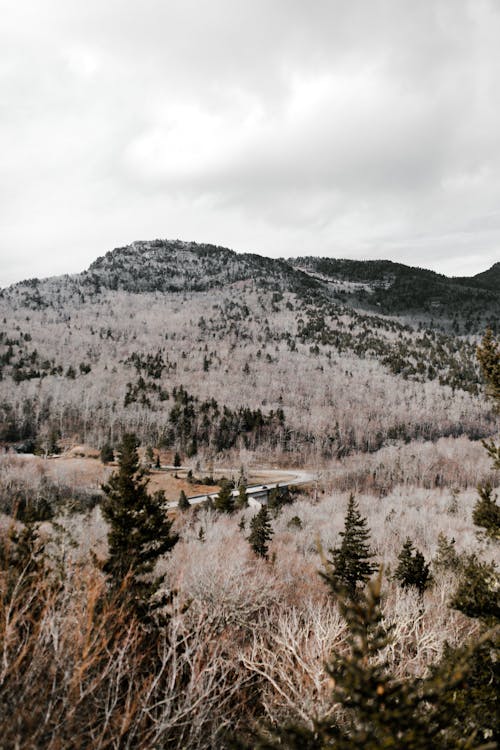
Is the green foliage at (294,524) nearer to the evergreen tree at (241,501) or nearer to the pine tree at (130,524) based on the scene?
the evergreen tree at (241,501)

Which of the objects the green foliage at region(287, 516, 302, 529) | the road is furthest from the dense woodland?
the road

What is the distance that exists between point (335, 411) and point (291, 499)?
83989mm

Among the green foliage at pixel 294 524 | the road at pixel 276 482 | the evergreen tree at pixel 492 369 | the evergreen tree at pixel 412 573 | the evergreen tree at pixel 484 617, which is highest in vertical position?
the evergreen tree at pixel 492 369

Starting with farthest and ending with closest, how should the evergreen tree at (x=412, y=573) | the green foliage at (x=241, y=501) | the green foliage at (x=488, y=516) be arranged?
the green foliage at (x=241, y=501), the evergreen tree at (x=412, y=573), the green foliage at (x=488, y=516)

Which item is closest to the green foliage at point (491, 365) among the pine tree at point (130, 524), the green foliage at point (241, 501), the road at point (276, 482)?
the pine tree at point (130, 524)

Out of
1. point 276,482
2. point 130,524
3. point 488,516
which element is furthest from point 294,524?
point 488,516

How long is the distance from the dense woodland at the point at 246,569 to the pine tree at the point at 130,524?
10 centimetres

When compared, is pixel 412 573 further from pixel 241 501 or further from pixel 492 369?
pixel 241 501

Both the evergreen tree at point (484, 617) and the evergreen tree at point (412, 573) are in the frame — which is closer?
the evergreen tree at point (484, 617)

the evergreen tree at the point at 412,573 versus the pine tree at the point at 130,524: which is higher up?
the pine tree at the point at 130,524

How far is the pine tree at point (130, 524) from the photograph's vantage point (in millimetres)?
18578

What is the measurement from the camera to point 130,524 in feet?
63.1

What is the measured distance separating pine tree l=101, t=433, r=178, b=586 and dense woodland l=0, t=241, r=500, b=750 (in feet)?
0.33

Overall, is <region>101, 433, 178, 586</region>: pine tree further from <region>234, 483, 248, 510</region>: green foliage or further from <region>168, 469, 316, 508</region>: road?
<region>168, 469, 316, 508</region>: road
